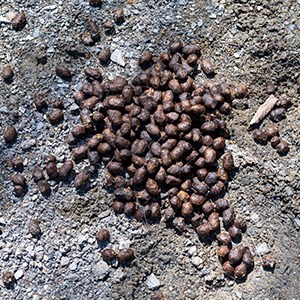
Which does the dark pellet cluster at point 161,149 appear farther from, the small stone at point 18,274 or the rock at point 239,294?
the small stone at point 18,274

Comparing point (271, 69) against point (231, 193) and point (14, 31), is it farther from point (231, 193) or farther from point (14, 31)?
point (14, 31)

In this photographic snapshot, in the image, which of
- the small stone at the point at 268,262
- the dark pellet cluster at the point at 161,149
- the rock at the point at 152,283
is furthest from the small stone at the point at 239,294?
the rock at the point at 152,283

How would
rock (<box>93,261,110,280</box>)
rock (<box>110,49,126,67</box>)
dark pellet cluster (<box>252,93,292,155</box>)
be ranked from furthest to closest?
rock (<box>110,49,126,67</box>) < dark pellet cluster (<box>252,93,292,155</box>) < rock (<box>93,261,110,280</box>)

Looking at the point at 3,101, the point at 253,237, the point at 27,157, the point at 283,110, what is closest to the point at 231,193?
the point at 253,237

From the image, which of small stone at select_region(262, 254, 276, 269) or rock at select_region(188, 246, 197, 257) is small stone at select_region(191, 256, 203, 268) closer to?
rock at select_region(188, 246, 197, 257)

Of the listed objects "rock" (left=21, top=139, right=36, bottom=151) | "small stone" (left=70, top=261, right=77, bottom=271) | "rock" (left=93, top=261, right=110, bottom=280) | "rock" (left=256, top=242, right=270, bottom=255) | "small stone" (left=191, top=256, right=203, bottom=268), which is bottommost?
"rock" (left=256, top=242, right=270, bottom=255)

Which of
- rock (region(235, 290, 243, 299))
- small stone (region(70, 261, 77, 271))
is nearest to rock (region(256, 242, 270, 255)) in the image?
rock (region(235, 290, 243, 299))
